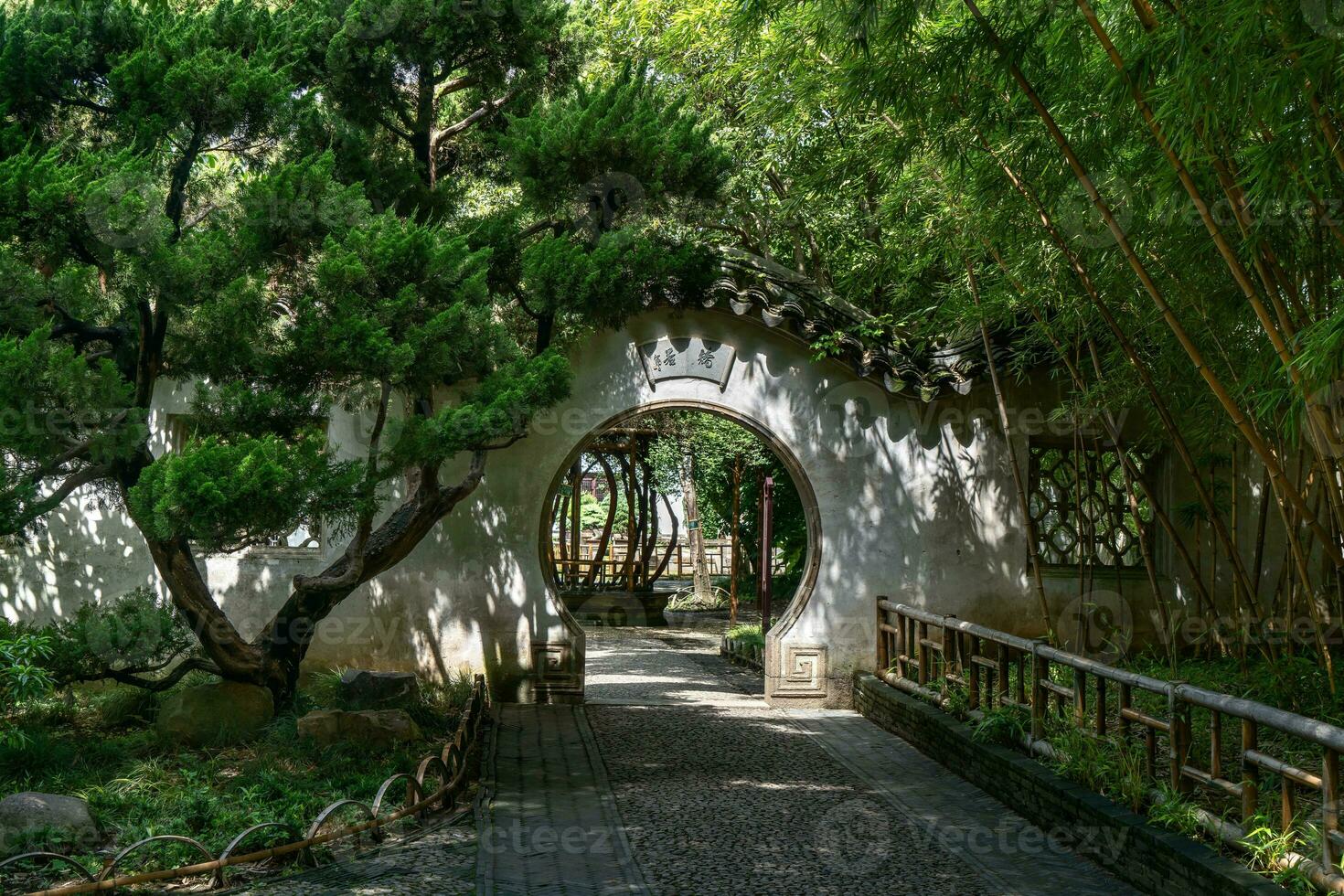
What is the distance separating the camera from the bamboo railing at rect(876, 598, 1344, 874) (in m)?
4.29

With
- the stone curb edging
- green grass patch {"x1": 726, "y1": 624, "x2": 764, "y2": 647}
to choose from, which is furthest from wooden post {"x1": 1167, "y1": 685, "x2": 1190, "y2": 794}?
green grass patch {"x1": 726, "y1": 624, "x2": 764, "y2": 647}

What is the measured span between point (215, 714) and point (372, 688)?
1.21m

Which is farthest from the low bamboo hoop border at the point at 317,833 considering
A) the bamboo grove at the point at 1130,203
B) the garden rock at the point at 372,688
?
the bamboo grove at the point at 1130,203

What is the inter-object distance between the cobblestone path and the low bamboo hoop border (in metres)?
0.17

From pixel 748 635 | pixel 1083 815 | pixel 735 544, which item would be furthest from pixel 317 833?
pixel 735 544

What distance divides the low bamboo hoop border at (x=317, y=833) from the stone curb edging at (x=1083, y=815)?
293 cm

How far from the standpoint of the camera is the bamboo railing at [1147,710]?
4.29 metres

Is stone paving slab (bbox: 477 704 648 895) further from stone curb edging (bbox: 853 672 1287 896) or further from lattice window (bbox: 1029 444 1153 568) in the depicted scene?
lattice window (bbox: 1029 444 1153 568)

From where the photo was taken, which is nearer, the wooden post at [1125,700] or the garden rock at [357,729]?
the wooden post at [1125,700]

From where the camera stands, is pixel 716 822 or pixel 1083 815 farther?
pixel 716 822

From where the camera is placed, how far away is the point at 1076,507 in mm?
10094

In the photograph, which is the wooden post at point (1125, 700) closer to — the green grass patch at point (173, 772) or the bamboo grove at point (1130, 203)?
the bamboo grove at point (1130, 203)

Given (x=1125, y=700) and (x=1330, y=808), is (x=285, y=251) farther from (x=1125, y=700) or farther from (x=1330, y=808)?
(x=1330, y=808)

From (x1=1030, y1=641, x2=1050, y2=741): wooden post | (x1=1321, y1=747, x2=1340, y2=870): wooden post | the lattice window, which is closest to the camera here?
(x1=1321, y1=747, x2=1340, y2=870): wooden post
